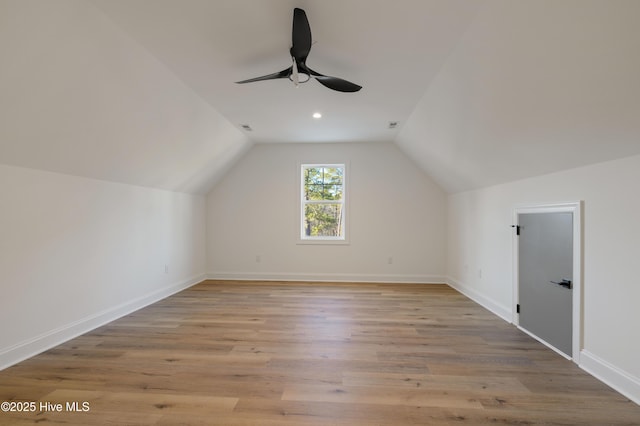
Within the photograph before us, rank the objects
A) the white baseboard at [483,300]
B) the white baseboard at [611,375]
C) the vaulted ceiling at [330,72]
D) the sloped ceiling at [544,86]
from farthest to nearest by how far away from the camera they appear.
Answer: the white baseboard at [483,300] < the white baseboard at [611,375] < the vaulted ceiling at [330,72] < the sloped ceiling at [544,86]

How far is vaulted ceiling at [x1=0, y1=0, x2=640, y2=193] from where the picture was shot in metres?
1.59

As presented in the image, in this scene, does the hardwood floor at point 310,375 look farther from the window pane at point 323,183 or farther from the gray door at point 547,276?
the window pane at point 323,183

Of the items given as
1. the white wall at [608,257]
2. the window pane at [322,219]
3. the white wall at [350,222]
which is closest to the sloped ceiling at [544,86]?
the white wall at [608,257]

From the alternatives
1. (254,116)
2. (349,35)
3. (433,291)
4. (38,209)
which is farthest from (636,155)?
(38,209)

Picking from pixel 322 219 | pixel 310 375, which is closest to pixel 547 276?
pixel 310 375

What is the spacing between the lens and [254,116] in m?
3.82

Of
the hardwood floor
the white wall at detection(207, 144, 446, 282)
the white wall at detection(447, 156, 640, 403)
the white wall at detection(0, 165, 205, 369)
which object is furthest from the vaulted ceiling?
the white wall at detection(207, 144, 446, 282)

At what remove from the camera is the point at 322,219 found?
5469mm

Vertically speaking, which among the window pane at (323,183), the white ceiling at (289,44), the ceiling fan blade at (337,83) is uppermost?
the white ceiling at (289,44)

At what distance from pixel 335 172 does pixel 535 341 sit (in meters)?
3.80

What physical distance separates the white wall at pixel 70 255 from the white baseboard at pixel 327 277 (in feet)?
4.20

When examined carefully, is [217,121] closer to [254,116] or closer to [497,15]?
[254,116]

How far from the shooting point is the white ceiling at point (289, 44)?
1.86 m

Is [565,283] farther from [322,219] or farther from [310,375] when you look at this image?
[322,219]
